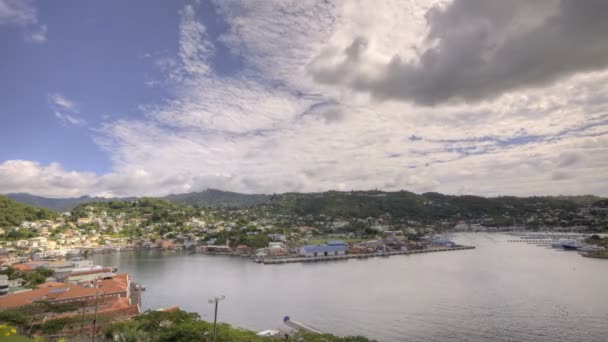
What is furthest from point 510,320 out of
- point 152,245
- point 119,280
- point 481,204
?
point 481,204

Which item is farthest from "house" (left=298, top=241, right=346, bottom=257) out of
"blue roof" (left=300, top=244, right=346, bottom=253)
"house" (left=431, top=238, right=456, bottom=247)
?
"house" (left=431, top=238, right=456, bottom=247)

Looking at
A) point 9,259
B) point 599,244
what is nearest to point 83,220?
point 9,259

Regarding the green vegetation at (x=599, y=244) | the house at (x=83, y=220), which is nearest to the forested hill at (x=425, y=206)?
the house at (x=83, y=220)

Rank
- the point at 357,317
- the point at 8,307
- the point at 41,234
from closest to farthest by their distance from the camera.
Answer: the point at 8,307, the point at 357,317, the point at 41,234

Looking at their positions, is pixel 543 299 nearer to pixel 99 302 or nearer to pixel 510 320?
pixel 510 320

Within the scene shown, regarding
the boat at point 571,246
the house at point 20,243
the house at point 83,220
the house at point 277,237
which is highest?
the house at point 83,220

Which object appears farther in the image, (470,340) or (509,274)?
(509,274)

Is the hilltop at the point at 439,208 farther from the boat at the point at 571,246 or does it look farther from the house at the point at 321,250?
the house at the point at 321,250

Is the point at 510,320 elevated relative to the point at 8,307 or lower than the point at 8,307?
lower
